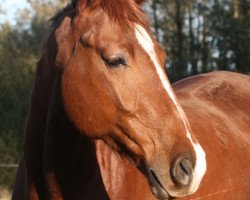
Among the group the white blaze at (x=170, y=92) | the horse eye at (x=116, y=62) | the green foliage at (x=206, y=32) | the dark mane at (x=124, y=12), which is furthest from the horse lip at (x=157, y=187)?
the green foliage at (x=206, y=32)

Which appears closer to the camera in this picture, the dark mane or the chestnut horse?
the chestnut horse

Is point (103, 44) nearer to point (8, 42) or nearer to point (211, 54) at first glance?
point (8, 42)

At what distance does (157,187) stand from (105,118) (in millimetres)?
474

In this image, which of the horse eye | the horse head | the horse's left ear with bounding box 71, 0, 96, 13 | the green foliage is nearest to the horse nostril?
A: the horse head

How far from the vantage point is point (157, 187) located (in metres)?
2.54

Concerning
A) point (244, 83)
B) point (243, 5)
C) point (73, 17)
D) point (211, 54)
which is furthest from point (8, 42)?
point (73, 17)

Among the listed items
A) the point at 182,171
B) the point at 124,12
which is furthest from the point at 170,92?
the point at 124,12

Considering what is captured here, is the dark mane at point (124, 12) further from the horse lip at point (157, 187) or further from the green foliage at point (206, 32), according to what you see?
the green foliage at point (206, 32)

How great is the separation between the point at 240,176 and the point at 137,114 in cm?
181

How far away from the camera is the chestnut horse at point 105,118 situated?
2.56 m

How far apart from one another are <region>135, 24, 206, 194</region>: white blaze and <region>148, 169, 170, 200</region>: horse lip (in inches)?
5.2

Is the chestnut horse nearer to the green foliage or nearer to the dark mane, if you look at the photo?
the dark mane

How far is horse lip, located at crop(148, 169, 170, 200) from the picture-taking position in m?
2.53

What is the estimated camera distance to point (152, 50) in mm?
2686
